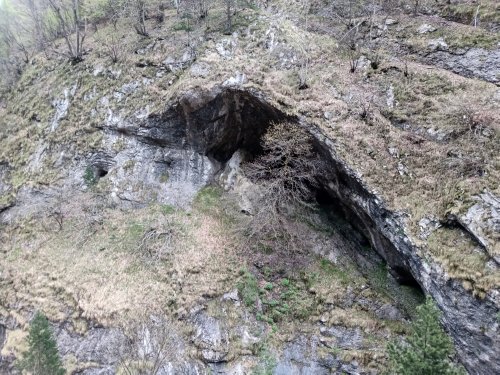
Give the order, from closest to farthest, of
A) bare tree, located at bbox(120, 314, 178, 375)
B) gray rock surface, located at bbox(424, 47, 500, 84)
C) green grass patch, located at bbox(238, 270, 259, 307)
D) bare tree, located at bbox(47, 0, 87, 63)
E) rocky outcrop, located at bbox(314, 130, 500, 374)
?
1. rocky outcrop, located at bbox(314, 130, 500, 374)
2. bare tree, located at bbox(120, 314, 178, 375)
3. green grass patch, located at bbox(238, 270, 259, 307)
4. gray rock surface, located at bbox(424, 47, 500, 84)
5. bare tree, located at bbox(47, 0, 87, 63)

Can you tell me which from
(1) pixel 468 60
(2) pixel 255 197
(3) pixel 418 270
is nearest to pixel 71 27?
(2) pixel 255 197

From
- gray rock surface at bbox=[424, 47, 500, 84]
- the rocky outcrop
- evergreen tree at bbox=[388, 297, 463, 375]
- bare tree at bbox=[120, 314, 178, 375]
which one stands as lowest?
bare tree at bbox=[120, 314, 178, 375]

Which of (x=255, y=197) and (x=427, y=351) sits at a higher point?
(x=427, y=351)

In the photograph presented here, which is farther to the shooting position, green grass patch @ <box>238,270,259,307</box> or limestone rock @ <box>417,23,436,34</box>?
limestone rock @ <box>417,23,436,34</box>

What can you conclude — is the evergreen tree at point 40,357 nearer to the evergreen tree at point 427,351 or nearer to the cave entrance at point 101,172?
the cave entrance at point 101,172

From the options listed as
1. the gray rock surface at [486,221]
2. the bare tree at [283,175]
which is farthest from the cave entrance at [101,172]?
the gray rock surface at [486,221]

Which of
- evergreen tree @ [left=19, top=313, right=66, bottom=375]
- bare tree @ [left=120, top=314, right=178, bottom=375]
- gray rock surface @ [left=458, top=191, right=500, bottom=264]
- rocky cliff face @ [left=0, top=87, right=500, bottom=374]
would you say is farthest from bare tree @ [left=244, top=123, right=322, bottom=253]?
evergreen tree @ [left=19, top=313, right=66, bottom=375]

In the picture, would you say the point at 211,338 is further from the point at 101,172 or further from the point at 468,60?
the point at 468,60

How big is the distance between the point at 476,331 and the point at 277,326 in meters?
7.19

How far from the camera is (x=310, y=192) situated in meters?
19.2

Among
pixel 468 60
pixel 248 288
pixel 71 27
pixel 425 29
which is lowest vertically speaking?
pixel 248 288

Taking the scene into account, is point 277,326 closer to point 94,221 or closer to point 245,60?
point 94,221

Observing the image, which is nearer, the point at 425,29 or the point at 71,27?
the point at 425,29

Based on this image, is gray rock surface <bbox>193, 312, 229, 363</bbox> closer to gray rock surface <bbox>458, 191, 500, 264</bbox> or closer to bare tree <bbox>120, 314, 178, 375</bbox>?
bare tree <bbox>120, 314, 178, 375</bbox>
